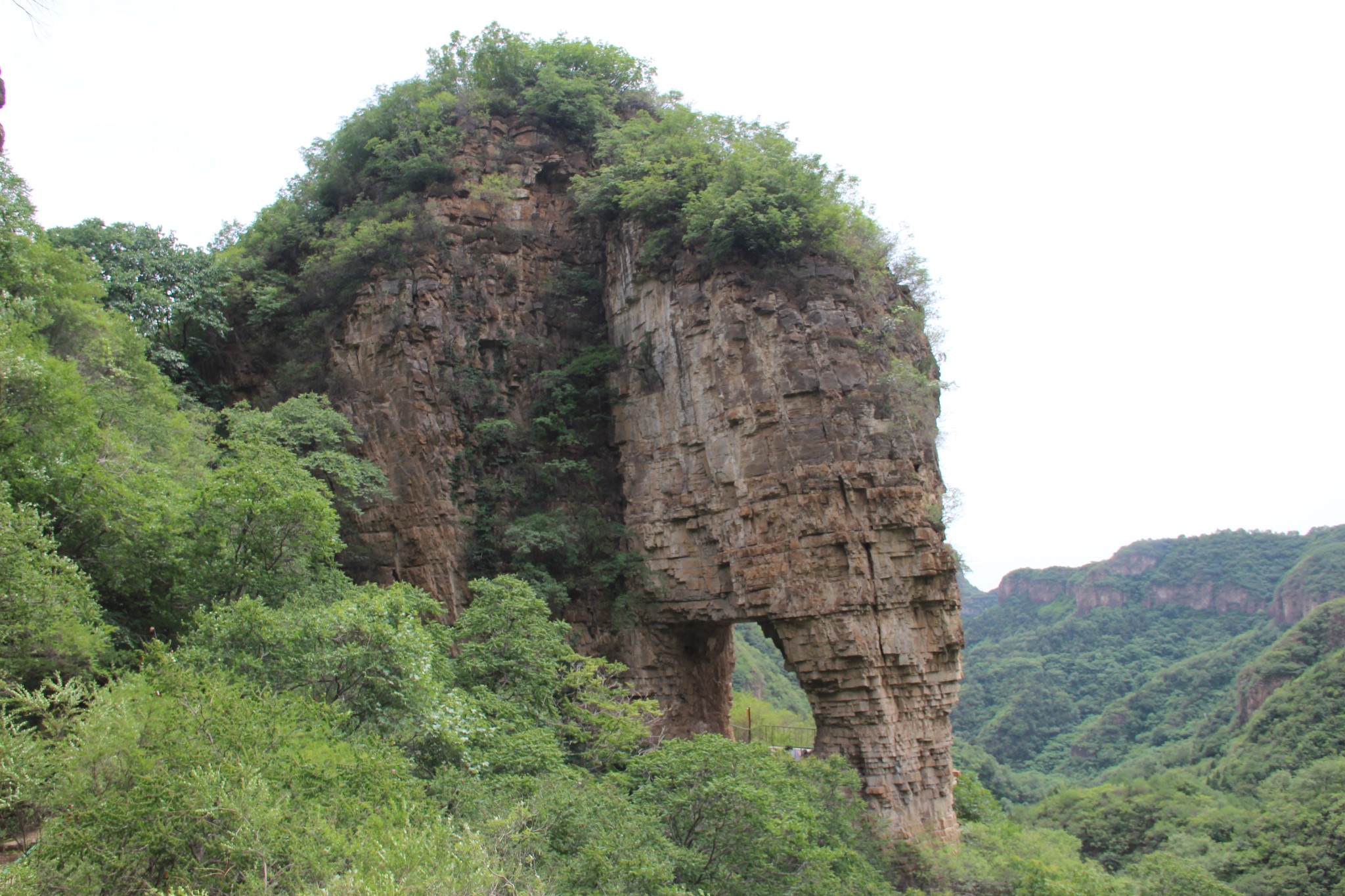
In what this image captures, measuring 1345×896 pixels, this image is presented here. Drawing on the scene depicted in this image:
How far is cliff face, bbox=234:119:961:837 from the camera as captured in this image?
18.7m

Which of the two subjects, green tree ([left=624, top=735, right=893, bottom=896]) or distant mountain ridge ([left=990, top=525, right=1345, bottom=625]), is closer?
green tree ([left=624, top=735, right=893, bottom=896])

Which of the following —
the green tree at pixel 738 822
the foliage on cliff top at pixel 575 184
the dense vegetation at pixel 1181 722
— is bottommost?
the dense vegetation at pixel 1181 722

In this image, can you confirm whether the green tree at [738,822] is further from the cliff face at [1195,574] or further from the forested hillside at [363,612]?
the cliff face at [1195,574]

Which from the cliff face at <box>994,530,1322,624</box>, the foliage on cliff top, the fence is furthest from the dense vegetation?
the foliage on cliff top

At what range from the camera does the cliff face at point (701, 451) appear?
736 inches

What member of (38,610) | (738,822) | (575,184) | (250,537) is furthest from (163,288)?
(738,822)

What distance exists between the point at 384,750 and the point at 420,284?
14214 mm

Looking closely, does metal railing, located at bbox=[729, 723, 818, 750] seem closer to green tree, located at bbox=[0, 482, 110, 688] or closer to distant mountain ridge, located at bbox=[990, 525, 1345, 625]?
green tree, located at bbox=[0, 482, 110, 688]

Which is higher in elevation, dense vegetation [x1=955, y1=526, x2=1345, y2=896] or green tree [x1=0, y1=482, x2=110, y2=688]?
green tree [x1=0, y1=482, x2=110, y2=688]

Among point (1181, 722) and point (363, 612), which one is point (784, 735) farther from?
point (1181, 722)

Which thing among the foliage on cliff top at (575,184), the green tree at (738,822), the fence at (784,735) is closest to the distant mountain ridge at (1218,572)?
the fence at (784,735)

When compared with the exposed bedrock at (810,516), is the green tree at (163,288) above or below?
above

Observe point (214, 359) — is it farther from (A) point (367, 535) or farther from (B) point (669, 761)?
(B) point (669, 761)

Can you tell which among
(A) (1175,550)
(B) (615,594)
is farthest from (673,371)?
(A) (1175,550)
